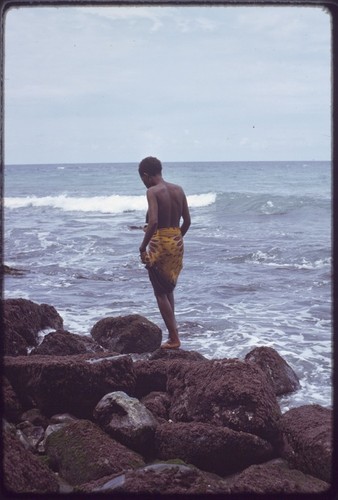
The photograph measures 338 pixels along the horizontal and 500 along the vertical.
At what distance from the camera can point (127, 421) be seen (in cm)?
358

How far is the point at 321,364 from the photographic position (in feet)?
18.7

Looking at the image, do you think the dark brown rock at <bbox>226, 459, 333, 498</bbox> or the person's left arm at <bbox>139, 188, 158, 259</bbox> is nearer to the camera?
the dark brown rock at <bbox>226, 459, 333, 498</bbox>

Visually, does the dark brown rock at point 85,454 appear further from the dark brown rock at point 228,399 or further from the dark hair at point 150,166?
the dark hair at point 150,166

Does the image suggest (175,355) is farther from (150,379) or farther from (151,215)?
(151,215)

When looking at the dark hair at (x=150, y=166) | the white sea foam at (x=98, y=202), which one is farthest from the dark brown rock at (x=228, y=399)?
the white sea foam at (x=98, y=202)

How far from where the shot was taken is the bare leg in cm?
558

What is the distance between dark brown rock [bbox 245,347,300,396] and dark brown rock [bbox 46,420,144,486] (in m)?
1.73

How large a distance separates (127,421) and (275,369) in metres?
1.72

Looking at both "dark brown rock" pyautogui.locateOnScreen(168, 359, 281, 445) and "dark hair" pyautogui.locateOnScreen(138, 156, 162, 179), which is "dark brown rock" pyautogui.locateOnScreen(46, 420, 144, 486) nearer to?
"dark brown rock" pyautogui.locateOnScreen(168, 359, 281, 445)

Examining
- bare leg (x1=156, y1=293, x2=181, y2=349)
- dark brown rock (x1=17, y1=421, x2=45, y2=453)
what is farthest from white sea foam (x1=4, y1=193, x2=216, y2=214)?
dark brown rock (x1=17, y1=421, x2=45, y2=453)

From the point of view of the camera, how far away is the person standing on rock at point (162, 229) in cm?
521

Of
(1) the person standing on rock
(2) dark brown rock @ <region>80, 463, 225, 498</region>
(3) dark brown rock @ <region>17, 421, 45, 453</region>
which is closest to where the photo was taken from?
(2) dark brown rock @ <region>80, 463, 225, 498</region>

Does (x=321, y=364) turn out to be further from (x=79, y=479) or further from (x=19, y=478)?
(x=19, y=478)

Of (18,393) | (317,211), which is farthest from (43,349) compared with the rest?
(317,211)
